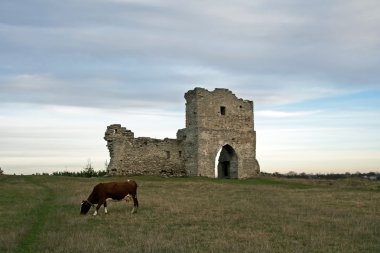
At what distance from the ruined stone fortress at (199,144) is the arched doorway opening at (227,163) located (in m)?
0.05

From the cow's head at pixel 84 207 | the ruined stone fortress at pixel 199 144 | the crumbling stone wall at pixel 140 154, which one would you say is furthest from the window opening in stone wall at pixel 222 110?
the cow's head at pixel 84 207

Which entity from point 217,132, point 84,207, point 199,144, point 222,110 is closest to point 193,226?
point 84,207

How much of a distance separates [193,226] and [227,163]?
30.6 metres

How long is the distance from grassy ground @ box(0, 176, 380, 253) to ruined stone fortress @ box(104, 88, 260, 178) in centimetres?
1778

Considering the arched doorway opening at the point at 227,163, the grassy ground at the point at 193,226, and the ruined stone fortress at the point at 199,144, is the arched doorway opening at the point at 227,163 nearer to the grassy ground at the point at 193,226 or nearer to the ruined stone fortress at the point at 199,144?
the ruined stone fortress at the point at 199,144

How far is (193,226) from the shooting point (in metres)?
12.7

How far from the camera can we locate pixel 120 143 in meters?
37.9

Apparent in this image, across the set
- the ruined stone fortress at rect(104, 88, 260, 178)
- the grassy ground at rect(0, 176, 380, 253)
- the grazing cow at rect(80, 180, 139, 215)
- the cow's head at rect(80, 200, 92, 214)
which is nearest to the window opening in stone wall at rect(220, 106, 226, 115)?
the ruined stone fortress at rect(104, 88, 260, 178)

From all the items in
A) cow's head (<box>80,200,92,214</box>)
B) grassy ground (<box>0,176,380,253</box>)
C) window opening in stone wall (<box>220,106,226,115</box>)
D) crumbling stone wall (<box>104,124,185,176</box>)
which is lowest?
grassy ground (<box>0,176,380,253</box>)

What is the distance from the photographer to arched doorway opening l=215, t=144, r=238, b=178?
4138 centimetres

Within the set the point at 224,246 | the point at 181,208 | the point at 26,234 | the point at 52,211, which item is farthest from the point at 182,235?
the point at 52,211

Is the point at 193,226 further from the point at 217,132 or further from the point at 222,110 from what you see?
the point at 222,110

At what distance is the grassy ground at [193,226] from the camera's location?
1018cm

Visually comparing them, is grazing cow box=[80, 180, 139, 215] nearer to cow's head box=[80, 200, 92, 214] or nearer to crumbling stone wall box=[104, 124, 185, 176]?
cow's head box=[80, 200, 92, 214]
